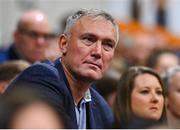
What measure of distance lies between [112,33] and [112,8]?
14.1 metres

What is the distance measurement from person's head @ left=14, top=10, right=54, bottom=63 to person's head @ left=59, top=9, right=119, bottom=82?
2757mm

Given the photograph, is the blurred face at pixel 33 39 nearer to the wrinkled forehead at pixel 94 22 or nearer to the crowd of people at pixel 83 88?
the crowd of people at pixel 83 88

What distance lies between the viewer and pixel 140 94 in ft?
16.9

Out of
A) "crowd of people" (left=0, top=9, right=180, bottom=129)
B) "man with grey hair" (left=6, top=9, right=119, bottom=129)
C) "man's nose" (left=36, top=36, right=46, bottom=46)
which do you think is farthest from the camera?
"man's nose" (left=36, top=36, right=46, bottom=46)

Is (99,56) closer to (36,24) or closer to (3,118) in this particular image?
(3,118)

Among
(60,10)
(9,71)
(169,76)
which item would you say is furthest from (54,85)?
(60,10)

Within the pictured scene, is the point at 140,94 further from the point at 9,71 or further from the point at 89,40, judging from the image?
the point at 89,40

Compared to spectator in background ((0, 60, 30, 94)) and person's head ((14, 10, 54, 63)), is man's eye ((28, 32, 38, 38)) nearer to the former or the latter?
person's head ((14, 10, 54, 63))

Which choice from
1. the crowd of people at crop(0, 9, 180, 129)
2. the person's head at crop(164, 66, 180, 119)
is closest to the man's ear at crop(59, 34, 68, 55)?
the crowd of people at crop(0, 9, 180, 129)

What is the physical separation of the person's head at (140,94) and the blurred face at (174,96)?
1.53 ft

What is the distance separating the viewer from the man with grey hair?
3.86m

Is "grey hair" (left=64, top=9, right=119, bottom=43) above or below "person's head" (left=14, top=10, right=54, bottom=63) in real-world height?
below

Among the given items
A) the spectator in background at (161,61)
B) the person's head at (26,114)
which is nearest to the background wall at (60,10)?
the spectator in background at (161,61)

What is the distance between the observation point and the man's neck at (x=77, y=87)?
3951 millimetres
